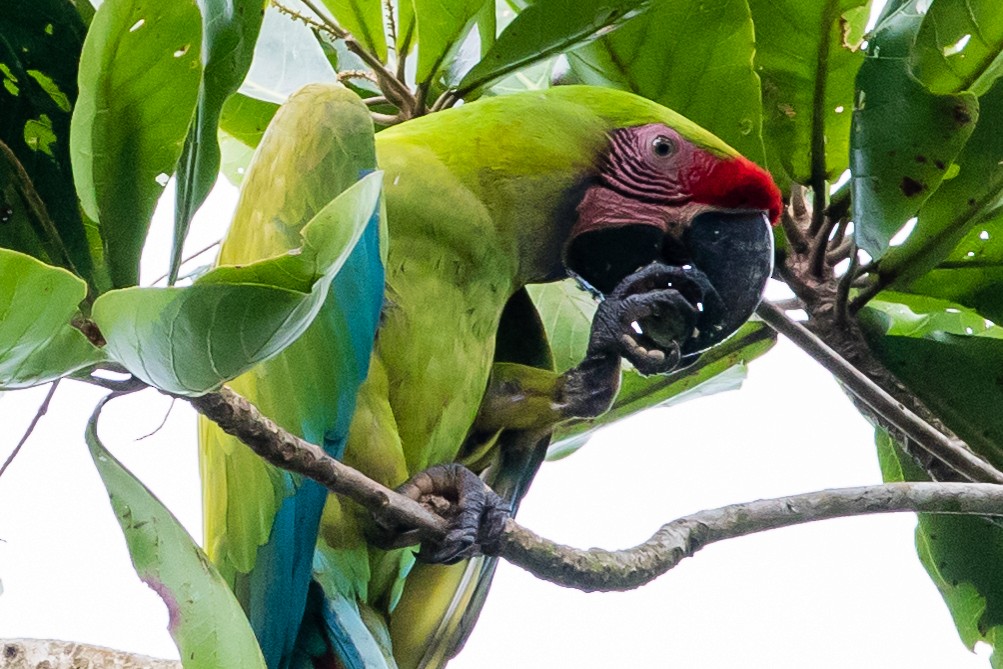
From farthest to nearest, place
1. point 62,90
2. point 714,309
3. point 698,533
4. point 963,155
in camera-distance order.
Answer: point 714,309 → point 963,155 → point 698,533 → point 62,90

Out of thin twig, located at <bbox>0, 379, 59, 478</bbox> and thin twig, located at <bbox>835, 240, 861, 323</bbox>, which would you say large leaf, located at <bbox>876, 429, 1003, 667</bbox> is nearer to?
thin twig, located at <bbox>835, 240, 861, 323</bbox>

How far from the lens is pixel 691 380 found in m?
1.61

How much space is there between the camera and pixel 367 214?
664mm

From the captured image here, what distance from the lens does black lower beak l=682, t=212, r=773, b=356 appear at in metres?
1.39

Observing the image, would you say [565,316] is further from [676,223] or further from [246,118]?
[246,118]

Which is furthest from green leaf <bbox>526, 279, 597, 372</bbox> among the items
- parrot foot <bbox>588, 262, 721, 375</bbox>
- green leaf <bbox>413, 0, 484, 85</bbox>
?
green leaf <bbox>413, 0, 484, 85</bbox>

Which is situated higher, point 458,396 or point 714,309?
point 714,309

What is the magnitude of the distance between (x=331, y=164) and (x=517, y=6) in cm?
32

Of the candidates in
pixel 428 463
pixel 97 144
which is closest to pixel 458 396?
pixel 428 463

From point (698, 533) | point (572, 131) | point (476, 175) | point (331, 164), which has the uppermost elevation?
point (572, 131)

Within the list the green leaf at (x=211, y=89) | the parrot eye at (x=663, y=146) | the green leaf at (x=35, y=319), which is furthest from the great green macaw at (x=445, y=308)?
the green leaf at (x=35, y=319)

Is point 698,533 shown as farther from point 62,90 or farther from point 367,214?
point 62,90

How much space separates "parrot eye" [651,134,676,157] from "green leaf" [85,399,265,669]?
88cm

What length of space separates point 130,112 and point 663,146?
86 cm
